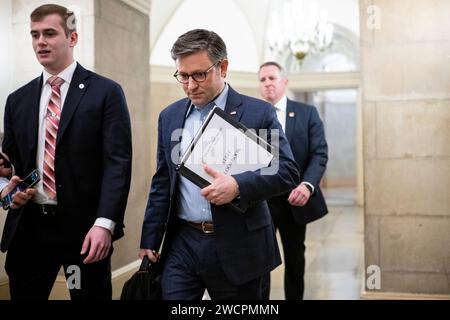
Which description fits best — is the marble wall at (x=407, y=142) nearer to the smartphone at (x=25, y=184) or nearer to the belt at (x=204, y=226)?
the belt at (x=204, y=226)

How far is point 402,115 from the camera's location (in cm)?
424

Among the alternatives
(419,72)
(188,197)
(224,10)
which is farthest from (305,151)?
(224,10)

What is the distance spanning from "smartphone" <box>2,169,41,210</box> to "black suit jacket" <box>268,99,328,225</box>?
2.14 meters

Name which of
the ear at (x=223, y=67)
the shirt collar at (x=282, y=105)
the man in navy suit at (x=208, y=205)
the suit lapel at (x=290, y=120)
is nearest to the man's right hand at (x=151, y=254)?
the man in navy suit at (x=208, y=205)

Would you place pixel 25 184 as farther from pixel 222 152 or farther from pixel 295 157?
pixel 295 157

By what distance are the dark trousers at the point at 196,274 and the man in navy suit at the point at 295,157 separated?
1861 mm

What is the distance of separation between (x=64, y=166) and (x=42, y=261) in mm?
484

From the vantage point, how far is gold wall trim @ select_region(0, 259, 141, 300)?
14.1 ft

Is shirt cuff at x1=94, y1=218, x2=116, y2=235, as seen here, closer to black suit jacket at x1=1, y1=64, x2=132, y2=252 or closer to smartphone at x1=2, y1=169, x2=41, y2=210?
black suit jacket at x1=1, y1=64, x2=132, y2=252

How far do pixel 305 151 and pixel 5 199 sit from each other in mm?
2375

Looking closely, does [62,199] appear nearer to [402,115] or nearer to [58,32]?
[58,32]

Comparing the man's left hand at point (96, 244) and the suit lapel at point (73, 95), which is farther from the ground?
the suit lapel at point (73, 95)

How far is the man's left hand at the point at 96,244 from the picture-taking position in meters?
2.61

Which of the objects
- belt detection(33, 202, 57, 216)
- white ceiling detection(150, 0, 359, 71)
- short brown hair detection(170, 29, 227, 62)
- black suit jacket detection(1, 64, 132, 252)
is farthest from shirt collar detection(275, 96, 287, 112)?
white ceiling detection(150, 0, 359, 71)
